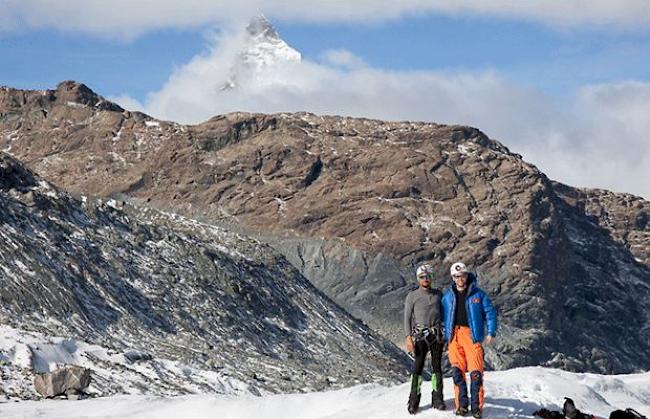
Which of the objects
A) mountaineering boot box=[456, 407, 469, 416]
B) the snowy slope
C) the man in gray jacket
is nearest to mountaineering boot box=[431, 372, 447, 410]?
the man in gray jacket

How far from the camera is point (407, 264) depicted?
193 metres

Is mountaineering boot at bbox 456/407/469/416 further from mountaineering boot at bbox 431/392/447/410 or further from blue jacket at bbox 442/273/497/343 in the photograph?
blue jacket at bbox 442/273/497/343

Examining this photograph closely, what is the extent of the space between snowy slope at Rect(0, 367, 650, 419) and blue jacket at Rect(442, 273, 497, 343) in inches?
48.8

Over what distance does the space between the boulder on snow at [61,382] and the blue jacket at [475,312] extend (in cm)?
1192

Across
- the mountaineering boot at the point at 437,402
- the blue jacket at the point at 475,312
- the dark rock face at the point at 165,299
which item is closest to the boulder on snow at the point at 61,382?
the mountaineering boot at the point at 437,402

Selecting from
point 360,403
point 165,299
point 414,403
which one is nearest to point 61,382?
point 360,403

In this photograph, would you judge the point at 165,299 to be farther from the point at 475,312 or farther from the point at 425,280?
the point at 475,312

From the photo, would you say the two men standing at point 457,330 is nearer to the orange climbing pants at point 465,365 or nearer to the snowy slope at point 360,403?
the orange climbing pants at point 465,365

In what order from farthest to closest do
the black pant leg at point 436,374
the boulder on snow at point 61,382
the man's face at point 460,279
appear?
the boulder on snow at point 61,382
the black pant leg at point 436,374
the man's face at point 460,279

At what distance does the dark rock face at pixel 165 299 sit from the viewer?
62.1 m

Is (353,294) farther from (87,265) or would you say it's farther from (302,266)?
(87,265)

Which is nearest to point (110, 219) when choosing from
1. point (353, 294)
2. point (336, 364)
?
point (336, 364)

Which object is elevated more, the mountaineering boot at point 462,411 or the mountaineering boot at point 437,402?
the mountaineering boot at point 437,402

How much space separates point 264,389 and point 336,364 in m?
25.2
